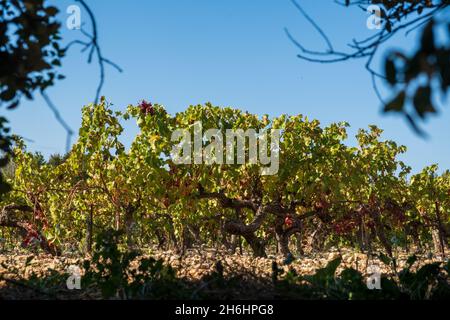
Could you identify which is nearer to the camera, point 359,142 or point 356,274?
point 356,274

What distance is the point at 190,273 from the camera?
19.6 ft

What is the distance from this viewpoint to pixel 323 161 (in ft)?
40.1

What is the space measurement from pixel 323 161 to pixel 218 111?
107 inches

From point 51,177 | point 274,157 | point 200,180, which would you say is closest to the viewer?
point 200,180

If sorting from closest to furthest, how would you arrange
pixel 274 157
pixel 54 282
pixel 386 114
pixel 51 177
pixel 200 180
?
pixel 386 114, pixel 54 282, pixel 200 180, pixel 274 157, pixel 51 177
